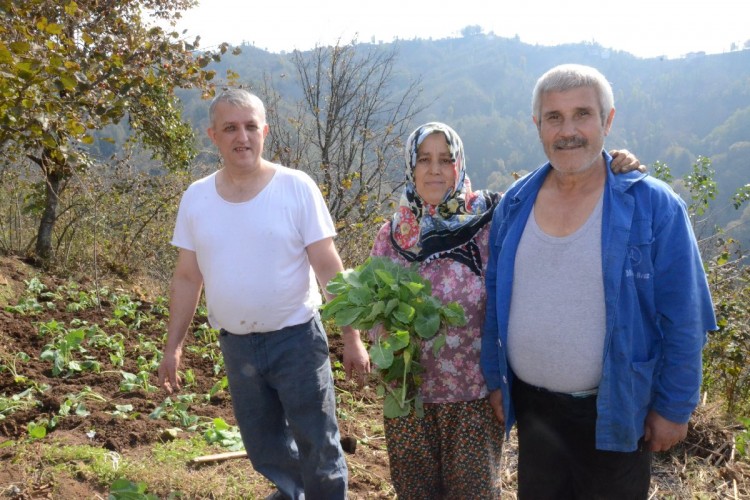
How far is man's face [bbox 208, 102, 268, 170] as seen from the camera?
8.93 feet

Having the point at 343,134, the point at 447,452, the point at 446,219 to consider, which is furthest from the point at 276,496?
the point at 343,134

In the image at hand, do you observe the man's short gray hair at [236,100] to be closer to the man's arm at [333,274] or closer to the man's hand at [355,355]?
the man's arm at [333,274]

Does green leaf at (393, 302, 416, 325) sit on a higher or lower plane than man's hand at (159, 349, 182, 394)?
higher

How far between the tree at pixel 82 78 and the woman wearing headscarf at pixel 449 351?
88.6 inches

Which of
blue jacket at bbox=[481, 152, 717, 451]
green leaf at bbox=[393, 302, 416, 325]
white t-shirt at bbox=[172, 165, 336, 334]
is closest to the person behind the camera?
blue jacket at bbox=[481, 152, 717, 451]

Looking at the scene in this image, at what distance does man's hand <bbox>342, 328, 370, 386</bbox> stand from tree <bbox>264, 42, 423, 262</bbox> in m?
4.48

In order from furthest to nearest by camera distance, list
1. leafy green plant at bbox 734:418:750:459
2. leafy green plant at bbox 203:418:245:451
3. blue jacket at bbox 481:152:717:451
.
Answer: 1. leafy green plant at bbox 203:418:245:451
2. leafy green plant at bbox 734:418:750:459
3. blue jacket at bbox 481:152:717:451

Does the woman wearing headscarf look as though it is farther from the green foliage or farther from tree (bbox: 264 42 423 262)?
tree (bbox: 264 42 423 262)

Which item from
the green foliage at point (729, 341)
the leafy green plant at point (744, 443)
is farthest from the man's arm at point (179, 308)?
the green foliage at point (729, 341)

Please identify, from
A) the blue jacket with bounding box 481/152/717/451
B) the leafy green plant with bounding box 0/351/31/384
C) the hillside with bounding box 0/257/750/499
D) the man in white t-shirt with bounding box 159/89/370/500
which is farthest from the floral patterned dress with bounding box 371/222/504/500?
the leafy green plant with bounding box 0/351/31/384

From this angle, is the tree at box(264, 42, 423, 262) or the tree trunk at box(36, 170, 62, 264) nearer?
the tree at box(264, 42, 423, 262)

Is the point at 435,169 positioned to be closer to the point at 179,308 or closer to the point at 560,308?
the point at 560,308

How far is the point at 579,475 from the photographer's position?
2.24m

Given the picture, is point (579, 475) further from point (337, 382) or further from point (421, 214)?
point (337, 382)
